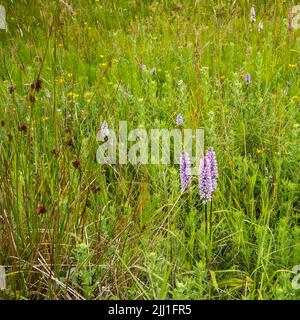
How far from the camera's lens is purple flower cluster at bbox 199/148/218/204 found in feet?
5.76

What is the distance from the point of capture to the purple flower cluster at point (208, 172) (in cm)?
175

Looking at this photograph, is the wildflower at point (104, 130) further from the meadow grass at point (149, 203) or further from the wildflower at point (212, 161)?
the wildflower at point (212, 161)

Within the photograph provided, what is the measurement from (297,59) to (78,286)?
8.28 ft

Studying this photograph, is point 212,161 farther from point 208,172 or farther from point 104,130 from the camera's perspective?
point 104,130

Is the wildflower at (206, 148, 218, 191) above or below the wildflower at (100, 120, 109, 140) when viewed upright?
below

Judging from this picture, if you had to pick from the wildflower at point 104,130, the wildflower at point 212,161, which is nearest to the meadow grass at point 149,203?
the wildflower at point 104,130

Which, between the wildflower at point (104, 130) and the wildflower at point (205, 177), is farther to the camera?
the wildflower at point (104, 130)

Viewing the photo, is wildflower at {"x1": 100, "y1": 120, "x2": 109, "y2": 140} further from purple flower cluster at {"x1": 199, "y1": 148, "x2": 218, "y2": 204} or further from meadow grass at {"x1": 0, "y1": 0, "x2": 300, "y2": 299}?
purple flower cluster at {"x1": 199, "y1": 148, "x2": 218, "y2": 204}

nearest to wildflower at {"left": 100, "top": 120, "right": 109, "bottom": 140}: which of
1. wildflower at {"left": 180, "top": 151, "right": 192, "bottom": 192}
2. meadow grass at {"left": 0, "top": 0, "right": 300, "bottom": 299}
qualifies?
meadow grass at {"left": 0, "top": 0, "right": 300, "bottom": 299}

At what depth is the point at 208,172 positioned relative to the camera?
1784mm

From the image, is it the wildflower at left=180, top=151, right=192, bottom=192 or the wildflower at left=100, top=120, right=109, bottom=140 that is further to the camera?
the wildflower at left=100, top=120, right=109, bottom=140

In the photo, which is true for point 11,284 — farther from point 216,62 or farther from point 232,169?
point 216,62

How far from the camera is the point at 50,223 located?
6.26ft

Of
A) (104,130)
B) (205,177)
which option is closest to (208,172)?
(205,177)
